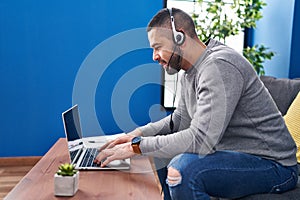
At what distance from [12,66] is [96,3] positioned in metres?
0.84

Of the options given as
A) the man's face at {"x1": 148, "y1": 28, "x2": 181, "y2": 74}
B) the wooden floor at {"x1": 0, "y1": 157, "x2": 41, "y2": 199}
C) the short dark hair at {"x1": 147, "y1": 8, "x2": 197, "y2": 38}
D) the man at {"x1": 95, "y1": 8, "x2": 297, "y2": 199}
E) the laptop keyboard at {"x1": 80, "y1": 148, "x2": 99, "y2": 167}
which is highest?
the short dark hair at {"x1": 147, "y1": 8, "x2": 197, "y2": 38}

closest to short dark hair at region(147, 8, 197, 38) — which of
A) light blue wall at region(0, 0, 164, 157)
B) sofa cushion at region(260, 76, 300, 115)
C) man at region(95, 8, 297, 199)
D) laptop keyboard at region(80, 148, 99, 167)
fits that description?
man at region(95, 8, 297, 199)

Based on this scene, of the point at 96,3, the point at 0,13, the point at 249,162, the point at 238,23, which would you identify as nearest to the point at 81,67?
the point at 96,3

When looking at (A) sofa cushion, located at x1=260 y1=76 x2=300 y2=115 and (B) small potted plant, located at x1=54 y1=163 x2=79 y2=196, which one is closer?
(B) small potted plant, located at x1=54 y1=163 x2=79 y2=196

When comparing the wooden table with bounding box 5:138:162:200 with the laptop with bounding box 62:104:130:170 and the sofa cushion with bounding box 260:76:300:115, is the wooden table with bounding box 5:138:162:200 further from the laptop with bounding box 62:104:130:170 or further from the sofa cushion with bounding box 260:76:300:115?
the sofa cushion with bounding box 260:76:300:115

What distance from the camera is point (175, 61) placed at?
4.04ft

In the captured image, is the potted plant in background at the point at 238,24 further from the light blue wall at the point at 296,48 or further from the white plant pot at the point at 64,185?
the white plant pot at the point at 64,185

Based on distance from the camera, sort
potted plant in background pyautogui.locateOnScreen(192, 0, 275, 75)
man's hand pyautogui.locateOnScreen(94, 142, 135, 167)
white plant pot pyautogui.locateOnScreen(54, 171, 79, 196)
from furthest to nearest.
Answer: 1. potted plant in background pyautogui.locateOnScreen(192, 0, 275, 75)
2. man's hand pyautogui.locateOnScreen(94, 142, 135, 167)
3. white plant pot pyautogui.locateOnScreen(54, 171, 79, 196)

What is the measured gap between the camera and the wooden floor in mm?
2324

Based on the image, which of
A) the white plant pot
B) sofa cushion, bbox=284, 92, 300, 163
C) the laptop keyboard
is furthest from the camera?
sofa cushion, bbox=284, 92, 300, 163

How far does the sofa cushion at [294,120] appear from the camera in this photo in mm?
1452

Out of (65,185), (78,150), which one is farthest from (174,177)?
(78,150)

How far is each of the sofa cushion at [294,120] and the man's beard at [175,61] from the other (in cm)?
63

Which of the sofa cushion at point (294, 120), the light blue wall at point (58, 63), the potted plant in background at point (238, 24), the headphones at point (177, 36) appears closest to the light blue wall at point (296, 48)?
the potted plant in background at point (238, 24)
